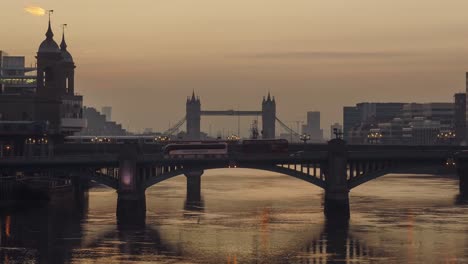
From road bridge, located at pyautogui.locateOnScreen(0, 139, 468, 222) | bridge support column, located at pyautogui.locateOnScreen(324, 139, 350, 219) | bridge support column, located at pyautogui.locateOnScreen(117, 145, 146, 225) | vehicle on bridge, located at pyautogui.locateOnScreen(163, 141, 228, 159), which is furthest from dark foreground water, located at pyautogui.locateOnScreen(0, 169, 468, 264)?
vehicle on bridge, located at pyautogui.locateOnScreen(163, 141, 228, 159)

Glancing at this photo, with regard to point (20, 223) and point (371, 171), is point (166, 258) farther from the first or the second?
point (371, 171)

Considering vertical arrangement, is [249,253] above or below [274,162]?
below

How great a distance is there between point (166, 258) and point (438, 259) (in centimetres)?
2783

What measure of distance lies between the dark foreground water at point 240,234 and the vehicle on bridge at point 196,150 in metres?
8.31

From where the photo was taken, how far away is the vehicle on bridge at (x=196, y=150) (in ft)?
538

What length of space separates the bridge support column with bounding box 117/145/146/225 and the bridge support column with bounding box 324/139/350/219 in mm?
26776

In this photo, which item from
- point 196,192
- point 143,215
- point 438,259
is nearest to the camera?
point 438,259

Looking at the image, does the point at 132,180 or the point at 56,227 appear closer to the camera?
the point at 56,227

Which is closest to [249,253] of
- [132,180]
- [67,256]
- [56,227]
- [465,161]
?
[67,256]

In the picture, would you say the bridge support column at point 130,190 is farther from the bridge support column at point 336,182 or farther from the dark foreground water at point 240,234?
the bridge support column at point 336,182

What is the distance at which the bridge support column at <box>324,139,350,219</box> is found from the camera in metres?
150

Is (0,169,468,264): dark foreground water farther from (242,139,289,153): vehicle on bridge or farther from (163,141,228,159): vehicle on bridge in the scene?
(242,139,289,153): vehicle on bridge

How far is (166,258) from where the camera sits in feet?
A: 356

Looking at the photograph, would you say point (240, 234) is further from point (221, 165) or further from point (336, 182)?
point (336, 182)
